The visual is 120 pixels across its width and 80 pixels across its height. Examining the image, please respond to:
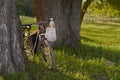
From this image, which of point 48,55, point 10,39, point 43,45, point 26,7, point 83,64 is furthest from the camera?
point 26,7

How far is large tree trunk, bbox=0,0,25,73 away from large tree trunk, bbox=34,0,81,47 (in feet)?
15.0

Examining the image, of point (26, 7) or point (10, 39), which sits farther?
point (26, 7)

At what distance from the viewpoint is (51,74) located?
9.65 m

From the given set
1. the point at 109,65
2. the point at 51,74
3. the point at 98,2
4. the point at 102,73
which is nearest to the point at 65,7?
the point at 109,65

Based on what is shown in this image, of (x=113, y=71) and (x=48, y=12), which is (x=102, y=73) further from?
(x=48, y=12)

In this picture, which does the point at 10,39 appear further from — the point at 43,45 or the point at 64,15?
the point at 64,15

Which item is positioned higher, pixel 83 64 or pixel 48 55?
pixel 48 55

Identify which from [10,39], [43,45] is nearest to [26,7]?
[43,45]

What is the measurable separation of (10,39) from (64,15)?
5.51 m

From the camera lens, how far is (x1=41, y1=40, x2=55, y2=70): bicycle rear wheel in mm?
10031

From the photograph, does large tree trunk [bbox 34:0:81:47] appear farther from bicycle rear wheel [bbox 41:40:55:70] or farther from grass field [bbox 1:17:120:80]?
bicycle rear wheel [bbox 41:40:55:70]

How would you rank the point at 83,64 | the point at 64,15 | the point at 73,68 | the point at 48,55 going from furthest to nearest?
1. the point at 64,15
2. the point at 83,64
3. the point at 73,68
4. the point at 48,55

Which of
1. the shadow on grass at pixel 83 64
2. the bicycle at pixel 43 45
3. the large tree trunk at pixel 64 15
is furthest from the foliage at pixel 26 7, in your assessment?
the bicycle at pixel 43 45

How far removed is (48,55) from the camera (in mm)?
10281
